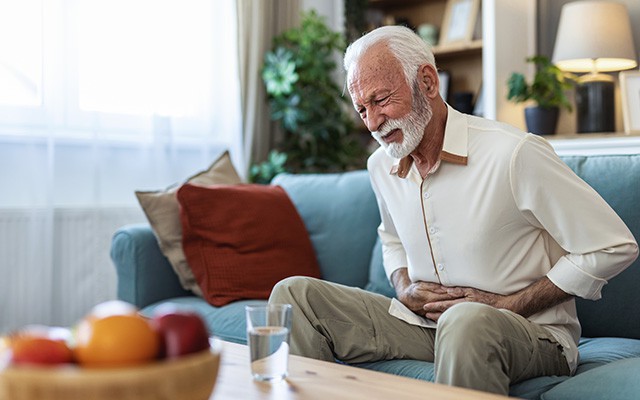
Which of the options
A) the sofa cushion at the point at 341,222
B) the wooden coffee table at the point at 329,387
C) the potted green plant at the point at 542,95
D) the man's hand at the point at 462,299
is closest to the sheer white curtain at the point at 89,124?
the sofa cushion at the point at 341,222

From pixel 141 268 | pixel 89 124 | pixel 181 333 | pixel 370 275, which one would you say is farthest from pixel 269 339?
pixel 89 124

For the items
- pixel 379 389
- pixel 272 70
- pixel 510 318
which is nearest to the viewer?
pixel 379 389

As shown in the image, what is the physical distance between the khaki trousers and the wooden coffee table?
23 cm

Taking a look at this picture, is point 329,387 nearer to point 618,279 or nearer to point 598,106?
point 618,279

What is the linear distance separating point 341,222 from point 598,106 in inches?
66.0

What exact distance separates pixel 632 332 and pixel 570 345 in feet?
1.26

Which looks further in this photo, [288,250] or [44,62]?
[44,62]

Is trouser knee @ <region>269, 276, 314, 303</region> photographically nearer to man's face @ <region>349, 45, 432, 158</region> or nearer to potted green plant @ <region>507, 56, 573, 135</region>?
man's face @ <region>349, 45, 432, 158</region>

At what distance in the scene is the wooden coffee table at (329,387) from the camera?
3.59 ft

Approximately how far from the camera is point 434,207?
1.81 m

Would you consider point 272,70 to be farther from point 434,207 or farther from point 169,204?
point 434,207

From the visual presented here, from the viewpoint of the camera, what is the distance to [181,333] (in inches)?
33.5

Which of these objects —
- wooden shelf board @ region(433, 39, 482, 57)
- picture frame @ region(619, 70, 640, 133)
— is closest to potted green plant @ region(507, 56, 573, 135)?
picture frame @ region(619, 70, 640, 133)

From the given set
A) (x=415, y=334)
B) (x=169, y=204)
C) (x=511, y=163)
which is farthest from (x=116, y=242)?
(x=511, y=163)
